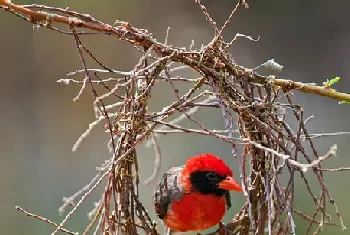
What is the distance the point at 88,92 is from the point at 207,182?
3178mm

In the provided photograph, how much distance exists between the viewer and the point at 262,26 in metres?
5.57

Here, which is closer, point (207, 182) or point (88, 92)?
point (207, 182)

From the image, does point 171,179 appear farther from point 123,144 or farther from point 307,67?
point 307,67

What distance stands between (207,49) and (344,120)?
3.38 metres

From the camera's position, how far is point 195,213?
1.82 meters

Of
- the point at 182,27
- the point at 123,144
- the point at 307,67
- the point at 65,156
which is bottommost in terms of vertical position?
the point at 123,144

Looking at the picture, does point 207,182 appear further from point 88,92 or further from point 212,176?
point 88,92

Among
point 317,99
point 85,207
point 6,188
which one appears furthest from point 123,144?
point 317,99

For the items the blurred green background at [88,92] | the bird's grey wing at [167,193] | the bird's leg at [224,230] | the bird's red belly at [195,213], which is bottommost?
the bird's leg at [224,230]

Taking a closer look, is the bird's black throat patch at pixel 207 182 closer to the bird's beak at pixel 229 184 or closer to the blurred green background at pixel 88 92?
the bird's beak at pixel 229 184

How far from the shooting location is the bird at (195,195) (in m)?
1.78

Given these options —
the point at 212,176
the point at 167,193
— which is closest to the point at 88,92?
the point at 167,193

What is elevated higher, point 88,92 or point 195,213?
point 88,92

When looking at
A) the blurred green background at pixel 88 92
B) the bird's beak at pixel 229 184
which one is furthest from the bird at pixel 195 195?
the blurred green background at pixel 88 92
